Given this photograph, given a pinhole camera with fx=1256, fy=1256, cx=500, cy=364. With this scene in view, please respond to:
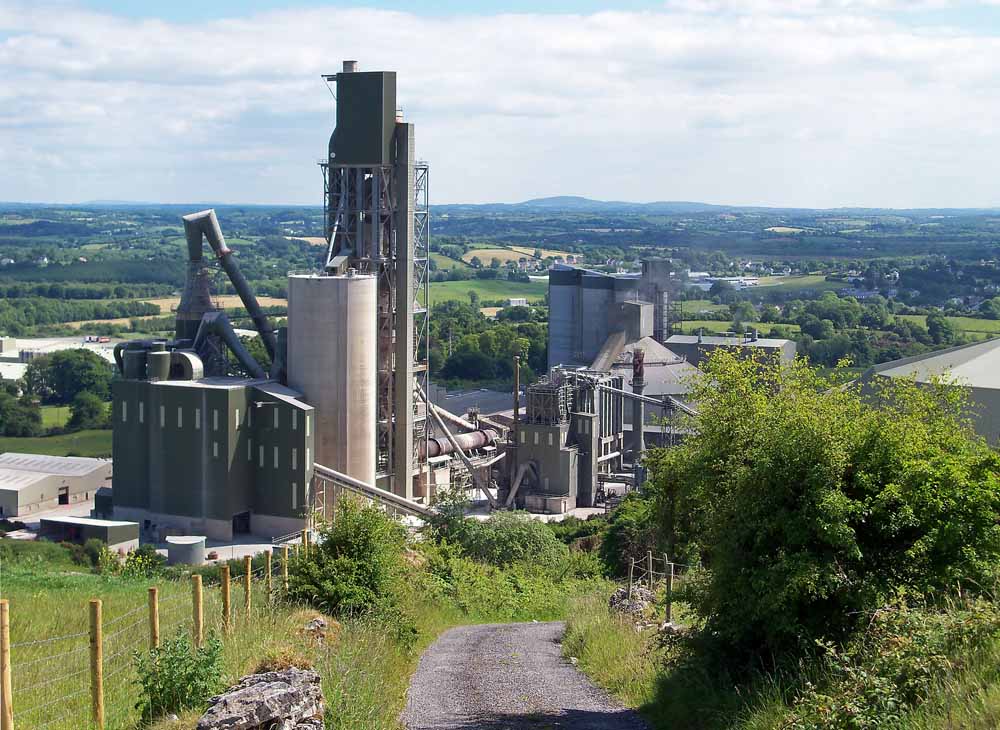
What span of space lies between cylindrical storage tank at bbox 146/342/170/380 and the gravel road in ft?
91.9

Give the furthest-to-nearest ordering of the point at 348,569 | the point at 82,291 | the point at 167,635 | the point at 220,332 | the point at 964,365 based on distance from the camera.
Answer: the point at 82,291 < the point at 220,332 < the point at 964,365 < the point at 348,569 < the point at 167,635

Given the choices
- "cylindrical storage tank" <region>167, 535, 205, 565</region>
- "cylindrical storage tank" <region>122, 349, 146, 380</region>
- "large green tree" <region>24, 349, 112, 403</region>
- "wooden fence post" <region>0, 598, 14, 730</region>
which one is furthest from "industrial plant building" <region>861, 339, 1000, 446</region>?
"large green tree" <region>24, 349, 112, 403</region>

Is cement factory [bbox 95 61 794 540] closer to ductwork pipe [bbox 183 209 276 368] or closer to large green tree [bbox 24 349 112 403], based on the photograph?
ductwork pipe [bbox 183 209 276 368]

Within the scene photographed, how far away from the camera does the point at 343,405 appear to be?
47.3 meters

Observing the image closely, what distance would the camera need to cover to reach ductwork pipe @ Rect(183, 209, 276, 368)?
4981 cm

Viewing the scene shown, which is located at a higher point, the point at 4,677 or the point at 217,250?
the point at 217,250

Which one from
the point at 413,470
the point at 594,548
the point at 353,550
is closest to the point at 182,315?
the point at 413,470

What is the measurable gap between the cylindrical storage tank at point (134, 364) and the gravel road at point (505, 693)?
95.9 ft

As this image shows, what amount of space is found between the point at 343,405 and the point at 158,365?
6.92 meters

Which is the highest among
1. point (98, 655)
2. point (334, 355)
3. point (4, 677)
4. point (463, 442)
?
point (4, 677)

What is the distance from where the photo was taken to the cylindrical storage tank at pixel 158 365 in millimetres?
45875

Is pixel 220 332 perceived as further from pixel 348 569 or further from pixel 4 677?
pixel 4 677

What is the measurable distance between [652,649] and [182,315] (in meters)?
36.8

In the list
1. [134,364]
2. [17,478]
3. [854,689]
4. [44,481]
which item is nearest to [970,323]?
[44,481]
